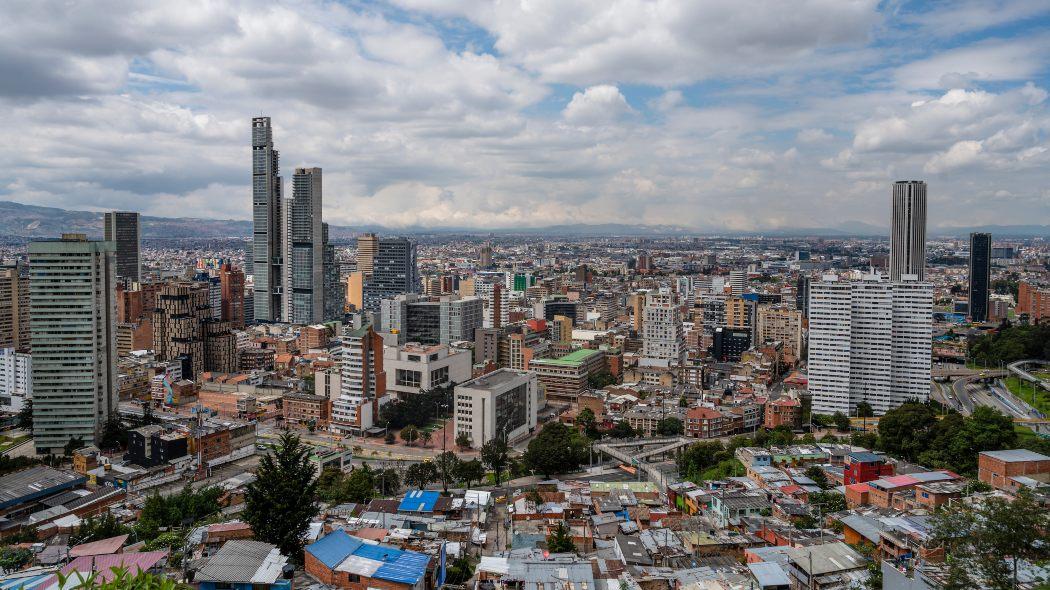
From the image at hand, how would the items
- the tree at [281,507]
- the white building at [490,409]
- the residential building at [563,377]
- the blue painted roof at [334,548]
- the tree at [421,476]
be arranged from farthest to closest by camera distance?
1. the residential building at [563,377]
2. the white building at [490,409]
3. the tree at [421,476]
4. the tree at [281,507]
5. the blue painted roof at [334,548]

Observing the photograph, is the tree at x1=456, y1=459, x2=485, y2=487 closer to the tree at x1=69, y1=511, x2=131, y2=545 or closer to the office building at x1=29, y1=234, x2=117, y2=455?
the tree at x1=69, y1=511, x2=131, y2=545

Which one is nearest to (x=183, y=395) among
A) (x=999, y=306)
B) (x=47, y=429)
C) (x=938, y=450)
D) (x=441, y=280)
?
(x=47, y=429)

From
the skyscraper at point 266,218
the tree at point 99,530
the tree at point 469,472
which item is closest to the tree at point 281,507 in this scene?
the tree at point 99,530

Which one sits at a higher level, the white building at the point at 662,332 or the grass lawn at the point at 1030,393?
the white building at the point at 662,332

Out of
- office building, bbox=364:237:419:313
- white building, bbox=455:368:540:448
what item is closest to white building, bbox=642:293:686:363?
white building, bbox=455:368:540:448

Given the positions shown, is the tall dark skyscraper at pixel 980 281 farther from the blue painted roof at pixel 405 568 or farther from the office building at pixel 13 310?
the office building at pixel 13 310

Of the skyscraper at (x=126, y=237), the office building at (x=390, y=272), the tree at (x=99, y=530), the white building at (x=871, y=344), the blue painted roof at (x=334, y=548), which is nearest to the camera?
the blue painted roof at (x=334, y=548)
